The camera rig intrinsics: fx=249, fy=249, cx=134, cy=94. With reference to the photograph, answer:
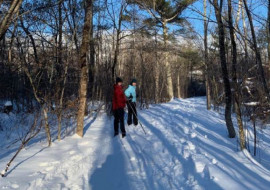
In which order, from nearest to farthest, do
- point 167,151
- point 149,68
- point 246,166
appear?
point 246,166 < point 167,151 < point 149,68

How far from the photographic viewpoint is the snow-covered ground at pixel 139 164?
383 centimetres

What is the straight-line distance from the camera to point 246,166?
181 inches

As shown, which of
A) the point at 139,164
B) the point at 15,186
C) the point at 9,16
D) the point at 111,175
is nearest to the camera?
the point at 15,186

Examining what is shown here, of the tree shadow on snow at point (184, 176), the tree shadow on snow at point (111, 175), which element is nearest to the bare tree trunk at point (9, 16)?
the tree shadow on snow at point (111, 175)

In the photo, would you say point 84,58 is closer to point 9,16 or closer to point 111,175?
point 9,16

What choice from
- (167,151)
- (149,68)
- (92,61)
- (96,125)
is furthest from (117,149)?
(149,68)

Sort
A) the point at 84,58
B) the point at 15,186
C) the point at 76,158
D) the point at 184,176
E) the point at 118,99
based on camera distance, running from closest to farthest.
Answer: the point at 15,186
the point at 184,176
the point at 76,158
the point at 84,58
the point at 118,99

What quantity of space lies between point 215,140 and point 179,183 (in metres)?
3.30

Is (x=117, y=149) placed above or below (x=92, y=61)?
below

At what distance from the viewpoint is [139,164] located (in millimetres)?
4848

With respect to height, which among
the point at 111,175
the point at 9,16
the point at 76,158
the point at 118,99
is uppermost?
the point at 9,16

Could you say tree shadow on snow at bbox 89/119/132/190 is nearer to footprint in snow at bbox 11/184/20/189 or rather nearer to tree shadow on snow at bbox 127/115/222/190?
tree shadow on snow at bbox 127/115/222/190

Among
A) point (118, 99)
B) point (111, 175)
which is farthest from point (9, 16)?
point (118, 99)

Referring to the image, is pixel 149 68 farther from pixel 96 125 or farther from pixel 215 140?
pixel 215 140
